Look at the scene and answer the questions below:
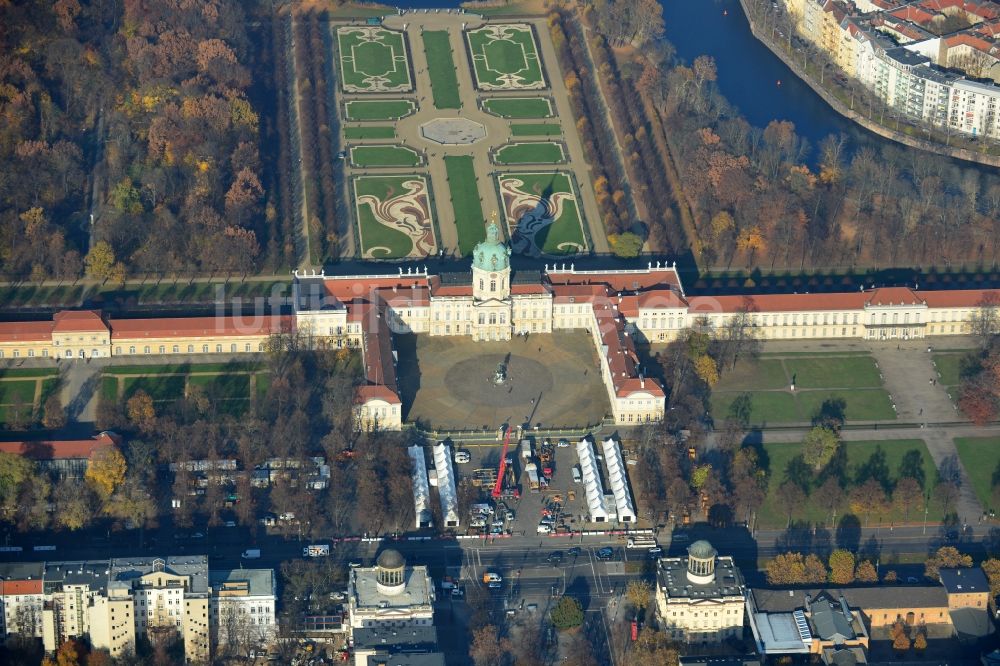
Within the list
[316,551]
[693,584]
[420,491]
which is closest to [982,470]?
[693,584]

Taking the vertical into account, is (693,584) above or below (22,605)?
below

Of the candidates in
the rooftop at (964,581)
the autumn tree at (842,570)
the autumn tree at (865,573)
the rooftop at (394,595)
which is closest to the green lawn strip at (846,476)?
the autumn tree at (865,573)

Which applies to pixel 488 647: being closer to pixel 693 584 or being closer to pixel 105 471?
pixel 693 584

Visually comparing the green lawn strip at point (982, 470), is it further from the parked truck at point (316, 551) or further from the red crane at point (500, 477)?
the parked truck at point (316, 551)

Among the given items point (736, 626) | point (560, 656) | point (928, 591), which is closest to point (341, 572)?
point (560, 656)

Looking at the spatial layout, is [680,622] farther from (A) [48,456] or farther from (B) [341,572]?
(A) [48,456]

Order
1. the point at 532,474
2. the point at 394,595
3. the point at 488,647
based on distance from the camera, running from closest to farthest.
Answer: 1. the point at 488,647
2. the point at 394,595
3. the point at 532,474
